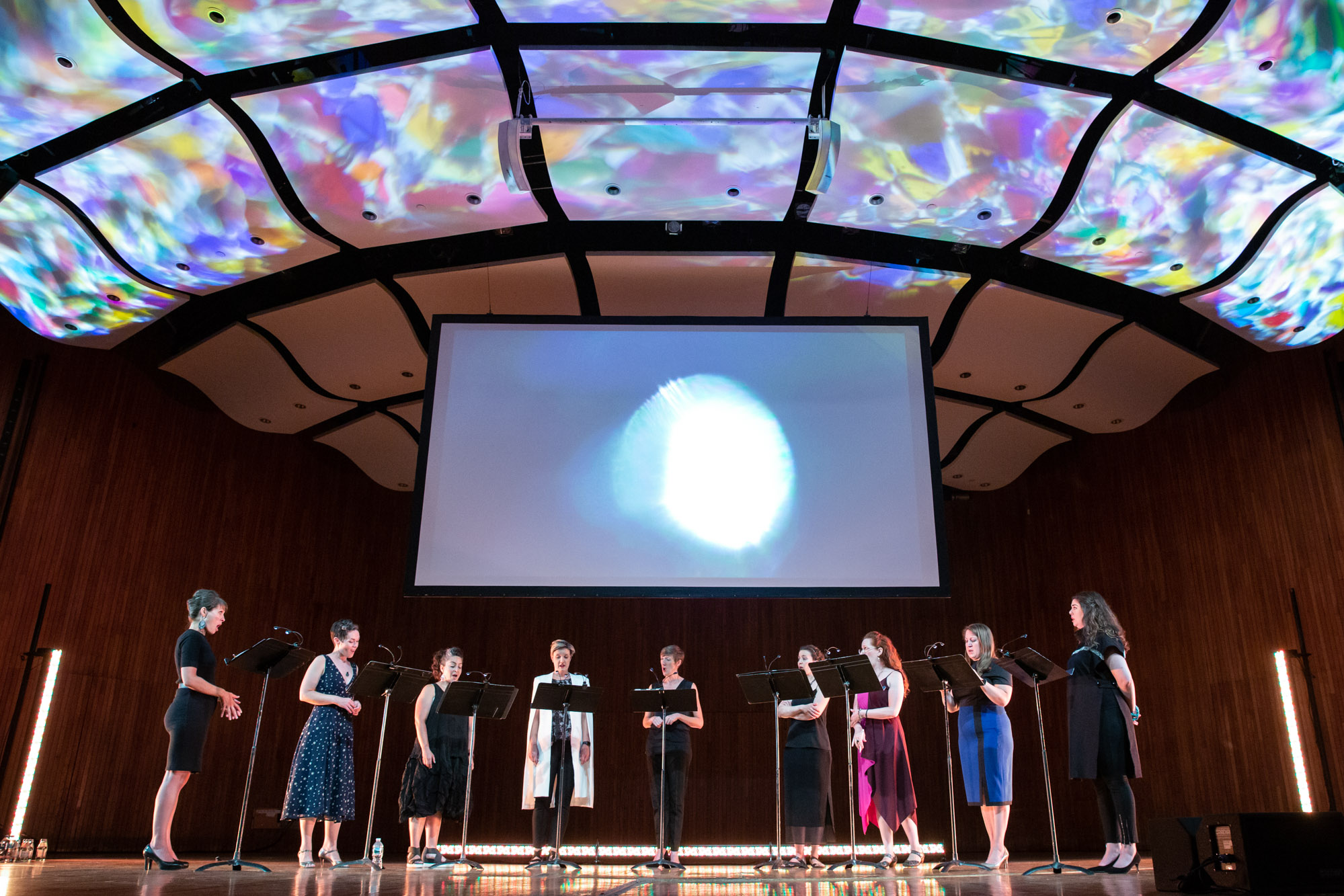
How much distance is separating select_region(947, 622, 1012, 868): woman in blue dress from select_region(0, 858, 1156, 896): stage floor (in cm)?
30

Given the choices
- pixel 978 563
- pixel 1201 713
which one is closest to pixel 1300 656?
pixel 1201 713

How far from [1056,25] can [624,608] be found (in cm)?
723

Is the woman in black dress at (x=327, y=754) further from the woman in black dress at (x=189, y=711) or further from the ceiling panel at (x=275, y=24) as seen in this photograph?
the ceiling panel at (x=275, y=24)

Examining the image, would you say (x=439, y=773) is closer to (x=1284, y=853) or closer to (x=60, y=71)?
(x=60, y=71)

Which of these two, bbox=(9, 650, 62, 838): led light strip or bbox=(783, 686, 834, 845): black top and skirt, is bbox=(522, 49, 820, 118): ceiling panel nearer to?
bbox=(783, 686, 834, 845): black top and skirt

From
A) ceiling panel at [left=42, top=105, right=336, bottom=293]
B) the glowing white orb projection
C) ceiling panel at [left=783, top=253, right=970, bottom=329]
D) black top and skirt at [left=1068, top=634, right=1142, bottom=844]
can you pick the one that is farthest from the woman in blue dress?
ceiling panel at [left=42, top=105, right=336, bottom=293]

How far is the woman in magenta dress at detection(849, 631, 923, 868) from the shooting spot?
19.2ft

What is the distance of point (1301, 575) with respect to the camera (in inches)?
282

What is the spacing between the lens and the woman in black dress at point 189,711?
16.3 feet

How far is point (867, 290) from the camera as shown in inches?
275

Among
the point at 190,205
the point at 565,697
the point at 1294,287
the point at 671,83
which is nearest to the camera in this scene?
the point at 671,83

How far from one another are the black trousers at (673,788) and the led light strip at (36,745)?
13.7ft

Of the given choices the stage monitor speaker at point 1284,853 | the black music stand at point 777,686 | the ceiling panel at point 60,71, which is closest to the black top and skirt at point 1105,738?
the black music stand at point 777,686

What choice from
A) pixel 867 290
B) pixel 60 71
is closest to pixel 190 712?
pixel 60 71
